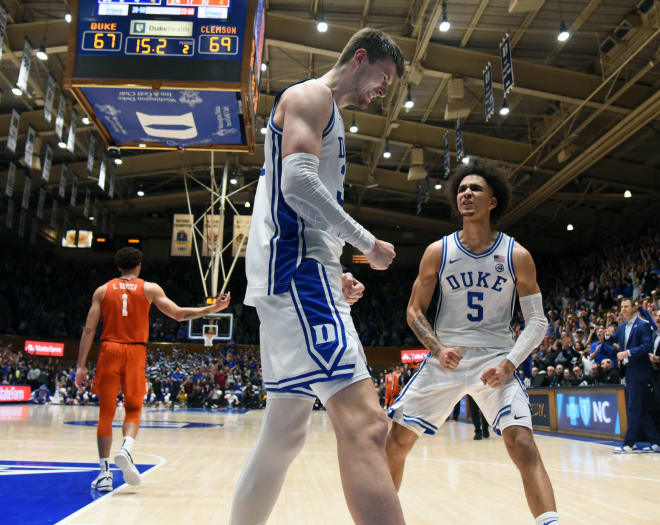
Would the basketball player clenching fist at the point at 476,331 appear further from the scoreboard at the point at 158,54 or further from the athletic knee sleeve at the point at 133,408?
the scoreboard at the point at 158,54

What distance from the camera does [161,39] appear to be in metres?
6.96

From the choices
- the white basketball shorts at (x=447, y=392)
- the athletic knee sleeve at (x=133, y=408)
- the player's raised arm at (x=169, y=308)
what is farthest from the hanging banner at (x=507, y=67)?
the white basketball shorts at (x=447, y=392)

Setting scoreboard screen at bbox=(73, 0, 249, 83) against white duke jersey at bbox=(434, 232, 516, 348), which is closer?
white duke jersey at bbox=(434, 232, 516, 348)

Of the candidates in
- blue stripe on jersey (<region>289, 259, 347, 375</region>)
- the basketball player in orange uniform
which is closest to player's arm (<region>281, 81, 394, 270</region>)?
blue stripe on jersey (<region>289, 259, 347, 375</region>)

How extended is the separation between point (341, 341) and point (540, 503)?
4.48ft

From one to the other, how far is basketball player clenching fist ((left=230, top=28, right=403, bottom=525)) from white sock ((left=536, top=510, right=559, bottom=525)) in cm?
116

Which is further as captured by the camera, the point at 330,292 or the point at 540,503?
the point at 540,503

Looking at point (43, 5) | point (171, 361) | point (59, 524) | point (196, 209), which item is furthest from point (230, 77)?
point (196, 209)

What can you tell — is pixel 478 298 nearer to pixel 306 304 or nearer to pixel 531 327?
pixel 531 327

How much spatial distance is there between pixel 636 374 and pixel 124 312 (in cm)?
621

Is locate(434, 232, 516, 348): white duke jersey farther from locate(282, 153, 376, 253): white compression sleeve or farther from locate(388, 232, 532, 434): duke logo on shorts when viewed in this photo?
locate(282, 153, 376, 253): white compression sleeve

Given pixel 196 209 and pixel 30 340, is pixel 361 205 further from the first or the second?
pixel 30 340

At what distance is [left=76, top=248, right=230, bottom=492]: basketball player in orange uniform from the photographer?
14.3 ft

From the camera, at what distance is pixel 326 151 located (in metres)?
2.07
